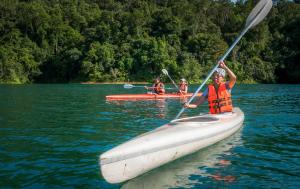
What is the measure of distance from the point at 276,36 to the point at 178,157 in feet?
223

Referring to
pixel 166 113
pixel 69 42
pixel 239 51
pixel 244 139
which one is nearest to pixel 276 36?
pixel 239 51

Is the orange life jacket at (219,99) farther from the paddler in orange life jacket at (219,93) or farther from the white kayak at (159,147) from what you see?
the white kayak at (159,147)

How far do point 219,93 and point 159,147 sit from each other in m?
3.44

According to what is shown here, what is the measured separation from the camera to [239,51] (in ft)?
228

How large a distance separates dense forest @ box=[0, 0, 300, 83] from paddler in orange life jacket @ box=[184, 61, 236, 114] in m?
49.4

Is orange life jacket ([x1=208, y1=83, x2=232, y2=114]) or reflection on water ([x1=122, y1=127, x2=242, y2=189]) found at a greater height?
orange life jacket ([x1=208, y1=83, x2=232, y2=114])

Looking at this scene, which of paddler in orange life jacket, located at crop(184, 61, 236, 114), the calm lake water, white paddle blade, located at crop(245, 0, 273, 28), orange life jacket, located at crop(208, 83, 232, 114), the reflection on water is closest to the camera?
the reflection on water

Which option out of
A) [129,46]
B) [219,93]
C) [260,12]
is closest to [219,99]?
[219,93]

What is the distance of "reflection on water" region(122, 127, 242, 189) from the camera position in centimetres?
602

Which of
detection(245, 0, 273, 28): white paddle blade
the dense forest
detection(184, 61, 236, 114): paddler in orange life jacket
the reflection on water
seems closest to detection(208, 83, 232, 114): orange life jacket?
detection(184, 61, 236, 114): paddler in orange life jacket

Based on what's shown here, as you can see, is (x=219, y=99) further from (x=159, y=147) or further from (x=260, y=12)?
(x=260, y=12)

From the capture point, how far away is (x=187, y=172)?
6672mm

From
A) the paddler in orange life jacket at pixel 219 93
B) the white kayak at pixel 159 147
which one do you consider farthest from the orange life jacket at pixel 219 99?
the white kayak at pixel 159 147

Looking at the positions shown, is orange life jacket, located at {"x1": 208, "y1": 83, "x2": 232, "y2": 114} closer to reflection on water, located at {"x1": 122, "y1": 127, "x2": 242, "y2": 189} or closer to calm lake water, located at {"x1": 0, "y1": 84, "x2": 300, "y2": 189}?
calm lake water, located at {"x1": 0, "y1": 84, "x2": 300, "y2": 189}
